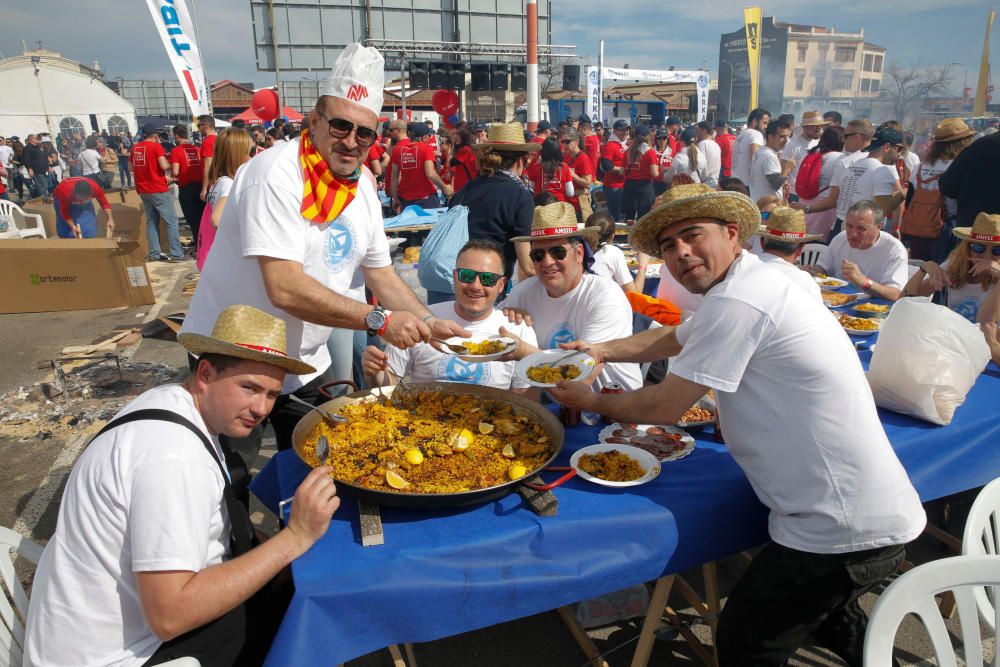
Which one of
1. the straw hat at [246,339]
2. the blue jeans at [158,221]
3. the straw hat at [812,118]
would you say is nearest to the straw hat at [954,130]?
the straw hat at [812,118]

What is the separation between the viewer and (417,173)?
1040 cm

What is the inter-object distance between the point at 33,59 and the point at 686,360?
5806 centimetres

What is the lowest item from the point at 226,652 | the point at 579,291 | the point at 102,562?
the point at 226,652

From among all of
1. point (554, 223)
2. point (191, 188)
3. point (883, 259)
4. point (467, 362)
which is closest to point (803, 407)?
point (467, 362)

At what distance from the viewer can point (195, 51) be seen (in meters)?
12.1

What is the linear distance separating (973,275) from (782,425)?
9.44 feet

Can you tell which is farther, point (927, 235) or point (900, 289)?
point (927, 235)

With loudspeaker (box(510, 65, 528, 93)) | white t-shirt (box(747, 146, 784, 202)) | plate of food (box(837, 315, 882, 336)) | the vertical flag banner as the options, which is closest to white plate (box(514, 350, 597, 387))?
plate of food (box(837, 315, 882, 336))

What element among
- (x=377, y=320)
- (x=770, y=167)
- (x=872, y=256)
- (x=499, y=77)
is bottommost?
(x=872, y=256)

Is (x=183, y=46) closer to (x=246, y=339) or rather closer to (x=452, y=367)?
(x=452, y=367)

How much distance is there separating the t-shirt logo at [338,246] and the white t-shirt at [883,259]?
441 cm

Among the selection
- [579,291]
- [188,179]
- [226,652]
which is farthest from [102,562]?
[188,179]

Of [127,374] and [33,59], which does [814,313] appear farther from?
[33,59]

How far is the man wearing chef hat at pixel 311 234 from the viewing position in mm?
2611
